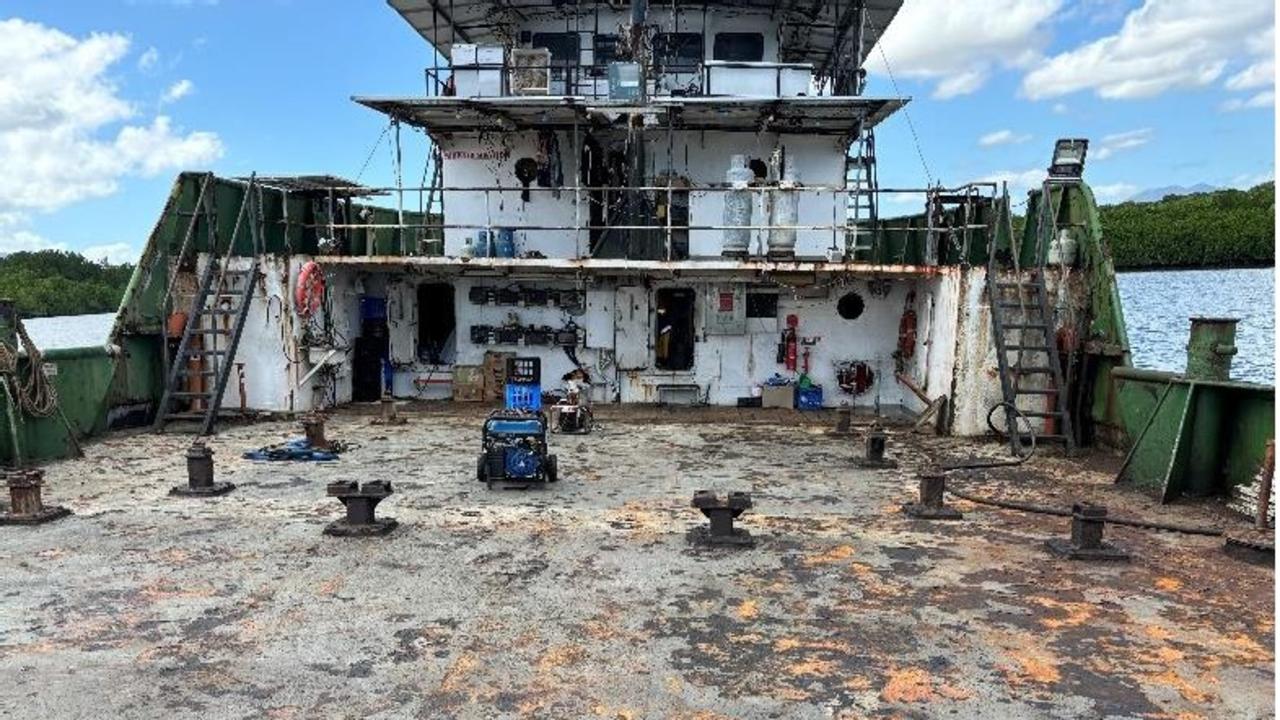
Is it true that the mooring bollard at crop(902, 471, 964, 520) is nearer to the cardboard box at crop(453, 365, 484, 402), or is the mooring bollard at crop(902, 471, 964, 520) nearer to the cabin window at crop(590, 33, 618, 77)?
the cardboard box at crop(453, 365, 484, 402)

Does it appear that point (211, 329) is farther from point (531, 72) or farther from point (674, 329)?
point (674, 329)

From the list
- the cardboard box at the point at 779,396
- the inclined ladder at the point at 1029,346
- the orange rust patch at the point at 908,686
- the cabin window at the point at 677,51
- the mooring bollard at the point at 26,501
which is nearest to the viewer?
the orange rust patch at the point at 908,686

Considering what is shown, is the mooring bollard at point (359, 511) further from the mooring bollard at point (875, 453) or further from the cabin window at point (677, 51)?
the cabin window at point (677, 51)

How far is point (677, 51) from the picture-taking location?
688 inches

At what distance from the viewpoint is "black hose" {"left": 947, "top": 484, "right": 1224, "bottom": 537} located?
732 cm

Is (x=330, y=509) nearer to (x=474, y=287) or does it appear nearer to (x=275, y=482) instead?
(x=275, y=482)

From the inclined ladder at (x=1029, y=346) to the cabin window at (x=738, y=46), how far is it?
6735mm

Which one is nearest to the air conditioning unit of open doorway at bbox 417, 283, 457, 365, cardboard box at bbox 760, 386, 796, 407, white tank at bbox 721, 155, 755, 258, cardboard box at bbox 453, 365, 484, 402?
white tank at bbox 721, 155, 755, 258

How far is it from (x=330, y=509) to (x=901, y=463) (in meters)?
7.10

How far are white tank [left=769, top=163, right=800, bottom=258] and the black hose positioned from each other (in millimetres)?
6355

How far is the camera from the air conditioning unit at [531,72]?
15.4 metres

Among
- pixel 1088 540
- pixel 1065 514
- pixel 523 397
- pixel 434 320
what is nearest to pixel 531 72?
pixel 434 320

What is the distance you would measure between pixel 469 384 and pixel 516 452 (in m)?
7.51

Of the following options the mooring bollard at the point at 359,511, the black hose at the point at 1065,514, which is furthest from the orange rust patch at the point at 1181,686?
the mooring bollard at the point at 359,511
